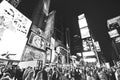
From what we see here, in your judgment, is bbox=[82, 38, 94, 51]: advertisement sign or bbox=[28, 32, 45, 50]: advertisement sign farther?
bbox=[82, 38, 94, 51]: advertisement sign

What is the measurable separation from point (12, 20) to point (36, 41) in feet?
7.63

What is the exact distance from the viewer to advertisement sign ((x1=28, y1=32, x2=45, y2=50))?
19.9 ft

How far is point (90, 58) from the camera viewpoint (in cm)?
1928

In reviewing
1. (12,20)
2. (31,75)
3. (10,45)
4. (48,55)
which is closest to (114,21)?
(48,55)

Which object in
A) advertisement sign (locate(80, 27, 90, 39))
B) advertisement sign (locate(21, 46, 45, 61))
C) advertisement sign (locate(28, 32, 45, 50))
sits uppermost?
advertisement sign (locate(80, 27, 90, 39))

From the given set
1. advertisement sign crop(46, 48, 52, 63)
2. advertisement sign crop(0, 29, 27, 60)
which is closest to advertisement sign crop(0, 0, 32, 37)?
advertisement sign crop(0, 29, 27, 60)

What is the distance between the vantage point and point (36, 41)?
21.2ft

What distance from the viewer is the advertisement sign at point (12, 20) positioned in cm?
421

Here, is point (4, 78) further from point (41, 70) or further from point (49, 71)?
point (49, 71)

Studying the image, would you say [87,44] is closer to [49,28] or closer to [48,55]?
[49,28]

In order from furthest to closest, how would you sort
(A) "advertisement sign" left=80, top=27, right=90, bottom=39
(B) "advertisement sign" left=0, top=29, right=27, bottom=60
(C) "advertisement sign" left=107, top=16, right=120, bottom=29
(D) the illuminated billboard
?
1. (D) the illuminated billboard
2. (A) "advertisement sign" left=80, top=27, right=90, bottom=39
3. (C) "advertisement sign" left=107, top=16, right=120, bottom=29
4. (B) "advertisement sign" left=0, top=29, right=27, bottom=60

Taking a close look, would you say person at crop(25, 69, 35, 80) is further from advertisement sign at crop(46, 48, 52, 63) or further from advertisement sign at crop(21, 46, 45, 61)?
advertisement sign at crop(46, 48, 52, 63)

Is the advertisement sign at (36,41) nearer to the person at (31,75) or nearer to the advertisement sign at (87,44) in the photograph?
the person at (31,75)

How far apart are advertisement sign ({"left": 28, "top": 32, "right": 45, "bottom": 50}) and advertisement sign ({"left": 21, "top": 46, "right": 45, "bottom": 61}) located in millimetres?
367
